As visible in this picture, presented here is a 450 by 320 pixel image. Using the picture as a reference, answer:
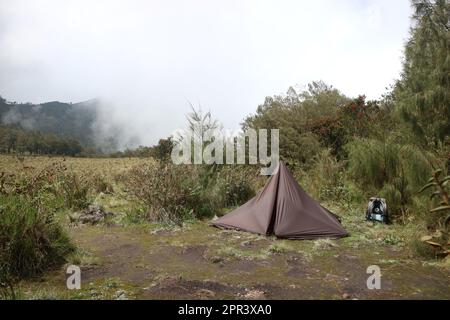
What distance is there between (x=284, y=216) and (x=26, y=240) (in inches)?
153

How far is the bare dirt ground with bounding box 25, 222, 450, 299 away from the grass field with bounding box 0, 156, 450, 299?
0.01 meters

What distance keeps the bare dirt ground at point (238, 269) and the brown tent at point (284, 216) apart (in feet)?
0.94

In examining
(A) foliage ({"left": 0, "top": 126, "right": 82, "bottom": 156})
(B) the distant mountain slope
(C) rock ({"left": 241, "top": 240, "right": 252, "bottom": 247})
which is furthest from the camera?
(B) the distant mountain slope

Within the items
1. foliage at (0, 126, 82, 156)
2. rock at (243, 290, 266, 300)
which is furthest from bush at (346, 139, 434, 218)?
foliage at (0, 126, 82, 156)

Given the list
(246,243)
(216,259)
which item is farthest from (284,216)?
(216,259)

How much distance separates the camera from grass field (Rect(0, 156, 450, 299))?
3770mm

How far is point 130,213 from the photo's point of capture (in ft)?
25.3

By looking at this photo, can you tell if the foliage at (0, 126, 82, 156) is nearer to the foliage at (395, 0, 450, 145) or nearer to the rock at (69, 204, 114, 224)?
the rock at (69, 204, 114, 224)

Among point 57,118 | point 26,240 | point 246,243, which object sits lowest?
point 246,243

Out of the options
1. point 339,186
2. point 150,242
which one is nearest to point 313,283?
point 150,242

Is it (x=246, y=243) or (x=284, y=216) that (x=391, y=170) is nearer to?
(x=284, y=216)

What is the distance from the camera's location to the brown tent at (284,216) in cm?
620

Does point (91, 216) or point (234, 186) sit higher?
point (234, 186)

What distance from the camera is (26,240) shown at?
430 centimetres
